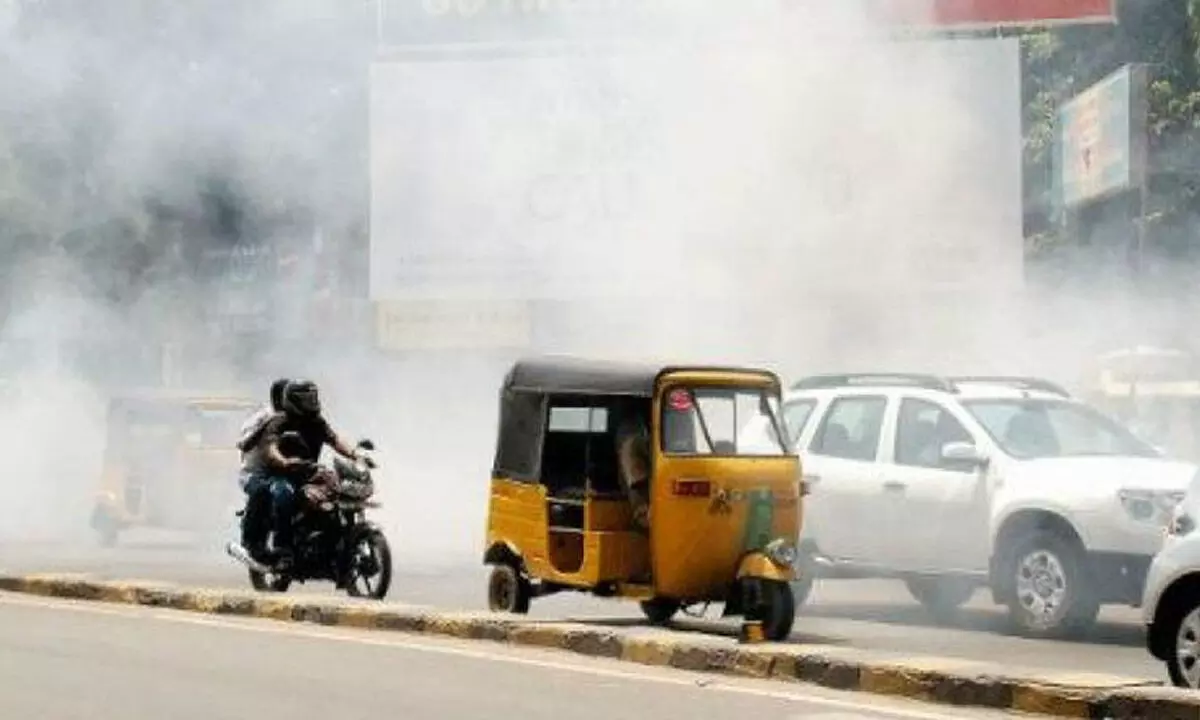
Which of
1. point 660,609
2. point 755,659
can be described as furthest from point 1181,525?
point 660,609

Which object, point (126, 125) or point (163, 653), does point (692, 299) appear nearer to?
point (126, 125)

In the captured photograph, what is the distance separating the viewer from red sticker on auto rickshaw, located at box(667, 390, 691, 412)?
43.1 feet

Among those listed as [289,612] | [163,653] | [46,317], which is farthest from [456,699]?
[46,317]

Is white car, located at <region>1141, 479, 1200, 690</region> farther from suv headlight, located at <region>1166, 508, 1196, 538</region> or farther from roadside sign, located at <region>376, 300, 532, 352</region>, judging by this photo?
roadside sign, located at <region>376, 300, 532, 352</region>

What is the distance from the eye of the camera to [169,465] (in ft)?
79.6

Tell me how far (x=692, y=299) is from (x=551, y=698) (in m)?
16.8

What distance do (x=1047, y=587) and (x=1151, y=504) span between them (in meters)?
0.80

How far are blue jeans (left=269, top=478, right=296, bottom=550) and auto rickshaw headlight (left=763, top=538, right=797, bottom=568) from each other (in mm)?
4255

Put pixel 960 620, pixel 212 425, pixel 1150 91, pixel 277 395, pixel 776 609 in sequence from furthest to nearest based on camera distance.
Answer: pixel 1150 91 < pixel 212 425 < pixel 277 395 < pixel 960 620 < pixel 776 609

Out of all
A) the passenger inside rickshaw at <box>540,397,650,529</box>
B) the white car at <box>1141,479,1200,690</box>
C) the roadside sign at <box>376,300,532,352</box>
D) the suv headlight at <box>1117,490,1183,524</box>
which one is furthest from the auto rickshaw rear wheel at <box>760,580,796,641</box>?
the roadside sign at <box>376,300,532,352</box>

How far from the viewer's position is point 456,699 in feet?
35.1

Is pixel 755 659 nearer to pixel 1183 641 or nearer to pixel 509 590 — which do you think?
pixel 1183 641

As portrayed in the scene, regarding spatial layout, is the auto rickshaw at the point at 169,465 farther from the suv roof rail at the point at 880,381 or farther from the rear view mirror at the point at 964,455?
the rear view mirror at the point at 964,455

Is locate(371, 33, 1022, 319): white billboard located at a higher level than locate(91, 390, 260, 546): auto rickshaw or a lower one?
higher
